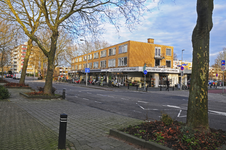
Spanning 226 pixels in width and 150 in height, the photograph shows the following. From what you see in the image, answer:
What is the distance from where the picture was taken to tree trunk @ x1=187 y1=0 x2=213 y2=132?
4.42m

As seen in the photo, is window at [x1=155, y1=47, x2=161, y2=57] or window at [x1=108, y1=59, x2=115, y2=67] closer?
window at [x1=155, y1=47, x2=161, y2=57]

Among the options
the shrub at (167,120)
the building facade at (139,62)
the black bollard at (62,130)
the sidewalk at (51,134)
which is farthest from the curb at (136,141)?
the building facade at (139,62)

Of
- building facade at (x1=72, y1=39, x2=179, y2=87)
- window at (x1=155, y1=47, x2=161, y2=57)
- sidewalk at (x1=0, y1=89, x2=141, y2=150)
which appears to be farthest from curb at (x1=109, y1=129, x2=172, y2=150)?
window at (x1=155, y1=47, x2=161, y2=57)

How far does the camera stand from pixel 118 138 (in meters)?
4.94

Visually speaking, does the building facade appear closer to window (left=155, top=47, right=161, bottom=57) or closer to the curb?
window (left=155, top=47, right=161, bottom=57)

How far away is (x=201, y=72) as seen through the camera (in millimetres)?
4477

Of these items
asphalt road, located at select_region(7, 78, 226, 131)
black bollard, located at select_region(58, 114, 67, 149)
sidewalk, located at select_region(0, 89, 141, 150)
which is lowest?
asphalt road, located at select_region(7, 78, 226, 131)

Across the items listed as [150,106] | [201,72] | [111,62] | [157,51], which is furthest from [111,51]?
[201,72]

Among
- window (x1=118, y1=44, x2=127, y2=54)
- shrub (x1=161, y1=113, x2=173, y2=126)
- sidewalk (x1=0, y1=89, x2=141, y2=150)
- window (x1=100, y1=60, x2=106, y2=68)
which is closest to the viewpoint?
sidewalk (x1=0, y1=89, x2=141, y2=150)

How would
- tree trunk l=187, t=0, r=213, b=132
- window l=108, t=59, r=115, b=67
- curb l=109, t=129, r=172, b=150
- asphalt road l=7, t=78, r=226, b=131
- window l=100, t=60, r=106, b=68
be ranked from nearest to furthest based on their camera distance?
curb l=109, t=129, r=172, b=150 < tree trunk l=187, t=0, r=213, b=132 < asphalt road l=7, t=78, r=226, b=131 < window l=108, t=59, r=115, b=67 < window l=100, t=60, r=106, b=68

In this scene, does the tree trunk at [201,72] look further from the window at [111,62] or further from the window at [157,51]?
the window at [111,62]

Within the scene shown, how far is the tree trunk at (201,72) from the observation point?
4422 millimetres

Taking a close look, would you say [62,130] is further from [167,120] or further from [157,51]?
[157,51]

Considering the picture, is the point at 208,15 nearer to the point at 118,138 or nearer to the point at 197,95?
the point at 197,95
